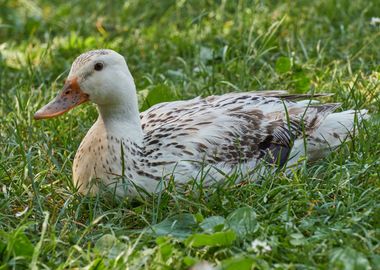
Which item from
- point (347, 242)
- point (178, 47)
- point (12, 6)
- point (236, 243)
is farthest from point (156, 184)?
point (12, 6)

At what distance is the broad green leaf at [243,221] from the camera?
15.3ft

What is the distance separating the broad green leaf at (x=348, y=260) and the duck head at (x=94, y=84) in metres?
1.79

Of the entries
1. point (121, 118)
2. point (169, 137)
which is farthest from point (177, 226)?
point (121, 118)

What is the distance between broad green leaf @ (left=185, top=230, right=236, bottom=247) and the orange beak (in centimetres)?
135

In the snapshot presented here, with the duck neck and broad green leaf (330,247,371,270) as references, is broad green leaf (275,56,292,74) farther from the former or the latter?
broad green leaf (330,247,371,270)

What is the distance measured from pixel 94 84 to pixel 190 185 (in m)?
0.79

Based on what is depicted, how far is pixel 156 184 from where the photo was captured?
540 centimetres

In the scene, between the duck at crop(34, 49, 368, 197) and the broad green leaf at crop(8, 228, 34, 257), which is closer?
the broad green leaf at crop(8, 228, 34, 257)

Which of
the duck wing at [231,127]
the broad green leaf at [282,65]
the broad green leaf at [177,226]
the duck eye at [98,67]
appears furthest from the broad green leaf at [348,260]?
the broad green leaf at [282,65]

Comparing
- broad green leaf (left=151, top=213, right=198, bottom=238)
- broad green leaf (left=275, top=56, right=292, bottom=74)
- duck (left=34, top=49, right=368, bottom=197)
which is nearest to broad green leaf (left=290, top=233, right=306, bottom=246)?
broad green leaf (left=151, top=213, right=198, bottom=238)

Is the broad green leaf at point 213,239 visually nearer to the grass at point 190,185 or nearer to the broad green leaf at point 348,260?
the grass at point 190,185

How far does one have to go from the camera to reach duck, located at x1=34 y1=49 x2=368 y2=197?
5441mm

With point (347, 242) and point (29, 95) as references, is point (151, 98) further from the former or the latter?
point (347, 242)

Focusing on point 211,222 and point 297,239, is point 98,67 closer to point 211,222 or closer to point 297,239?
point 211,222
